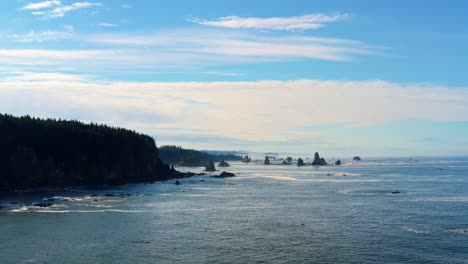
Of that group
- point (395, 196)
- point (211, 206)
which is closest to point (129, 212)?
point (211, 206)

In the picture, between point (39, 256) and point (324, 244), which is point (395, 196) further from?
point (39, 256)

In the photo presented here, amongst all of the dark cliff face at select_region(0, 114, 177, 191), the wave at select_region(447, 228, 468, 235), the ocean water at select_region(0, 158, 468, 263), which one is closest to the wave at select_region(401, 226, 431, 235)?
the ocean water at select_region(0, 158, 468, 263)

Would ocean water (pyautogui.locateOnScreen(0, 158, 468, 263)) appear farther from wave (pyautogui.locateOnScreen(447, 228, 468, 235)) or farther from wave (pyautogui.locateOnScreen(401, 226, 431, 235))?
wave (pyautogui.locateOnScreen(447, 228, 468, 235))

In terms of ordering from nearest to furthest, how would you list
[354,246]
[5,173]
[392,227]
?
[354,246]
[392,227]
[5,173]

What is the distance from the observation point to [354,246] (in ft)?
187

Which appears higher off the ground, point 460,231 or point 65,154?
point 65,154

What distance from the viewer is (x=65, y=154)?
160375 mm

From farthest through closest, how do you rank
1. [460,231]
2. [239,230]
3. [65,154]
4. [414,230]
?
1. [65,154]
2. [239,230]
3. [414,230]
4. [460,231]

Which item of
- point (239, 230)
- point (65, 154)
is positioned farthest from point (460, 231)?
point (65, 154)

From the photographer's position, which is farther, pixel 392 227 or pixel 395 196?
pixel 395 196

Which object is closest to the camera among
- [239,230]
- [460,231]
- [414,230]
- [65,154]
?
[460,231]

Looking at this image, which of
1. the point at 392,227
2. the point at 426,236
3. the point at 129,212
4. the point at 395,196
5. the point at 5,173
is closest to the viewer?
the point at 426,236

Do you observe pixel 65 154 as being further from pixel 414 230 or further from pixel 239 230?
pixel 414 230

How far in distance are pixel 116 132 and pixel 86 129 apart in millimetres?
13948
